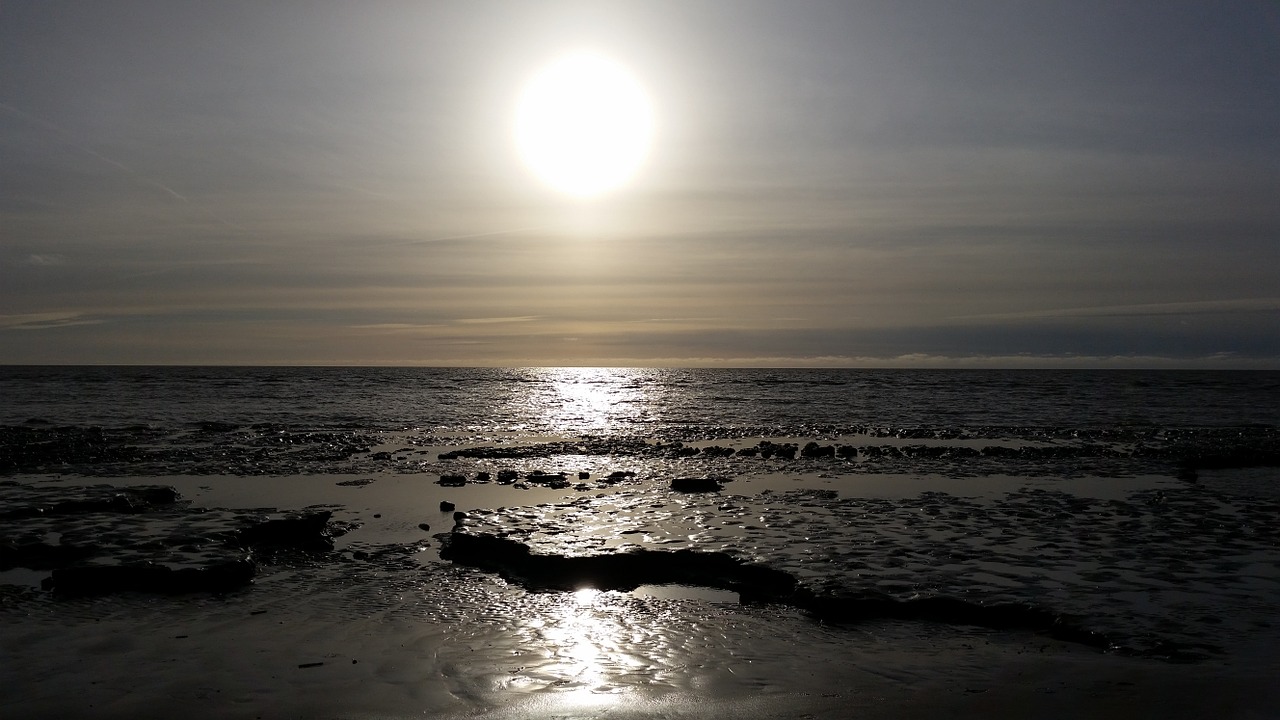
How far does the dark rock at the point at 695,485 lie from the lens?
74.6 ft

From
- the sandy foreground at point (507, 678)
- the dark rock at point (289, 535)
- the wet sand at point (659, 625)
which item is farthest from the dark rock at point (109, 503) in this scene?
the sandy foreground at point (507, 678)

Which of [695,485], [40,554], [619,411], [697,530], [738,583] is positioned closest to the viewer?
[738,583]

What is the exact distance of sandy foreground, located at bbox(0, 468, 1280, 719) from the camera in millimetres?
8266

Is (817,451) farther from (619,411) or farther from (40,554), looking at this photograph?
(619,411)

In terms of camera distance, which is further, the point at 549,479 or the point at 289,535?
the point at 549,479

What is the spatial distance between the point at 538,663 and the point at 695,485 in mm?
13820

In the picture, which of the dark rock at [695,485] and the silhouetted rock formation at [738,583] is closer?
the silhouetted rock formation at [738,583]

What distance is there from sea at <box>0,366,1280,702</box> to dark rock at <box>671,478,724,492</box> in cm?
14

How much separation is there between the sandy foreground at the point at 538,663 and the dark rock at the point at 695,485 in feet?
33.8

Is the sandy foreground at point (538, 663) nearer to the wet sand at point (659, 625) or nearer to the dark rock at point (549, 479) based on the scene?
the wet sand at point (659, 625)

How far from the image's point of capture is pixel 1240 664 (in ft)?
30.8

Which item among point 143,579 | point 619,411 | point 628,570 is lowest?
point 619,411

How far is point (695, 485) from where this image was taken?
23.0 meters

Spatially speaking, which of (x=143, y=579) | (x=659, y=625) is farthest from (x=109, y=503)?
(x=659, y=625)
